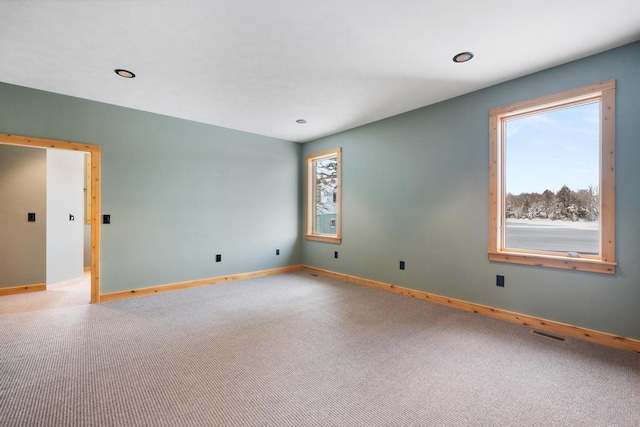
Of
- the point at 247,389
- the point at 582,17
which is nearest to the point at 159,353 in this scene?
the point at 247,389

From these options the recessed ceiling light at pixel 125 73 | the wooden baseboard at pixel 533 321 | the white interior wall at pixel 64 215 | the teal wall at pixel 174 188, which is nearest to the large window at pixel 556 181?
the wooden baseboard at pixel 533 321

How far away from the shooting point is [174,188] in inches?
176

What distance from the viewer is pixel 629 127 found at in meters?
2.51

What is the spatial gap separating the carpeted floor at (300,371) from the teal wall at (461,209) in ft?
1.27

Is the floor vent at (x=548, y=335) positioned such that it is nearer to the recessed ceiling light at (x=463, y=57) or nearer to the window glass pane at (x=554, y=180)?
the window glass pane at (x=554, y=180)

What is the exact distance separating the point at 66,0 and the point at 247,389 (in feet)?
9.52

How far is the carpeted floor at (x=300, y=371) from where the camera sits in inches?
67.5

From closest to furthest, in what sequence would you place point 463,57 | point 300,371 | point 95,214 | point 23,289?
point 300,371 < point 463,57 < point 95,214 < point 23,289

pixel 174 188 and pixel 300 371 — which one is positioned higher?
pixel 174 188

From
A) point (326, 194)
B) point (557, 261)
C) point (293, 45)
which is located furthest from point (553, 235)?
point (326, 194)

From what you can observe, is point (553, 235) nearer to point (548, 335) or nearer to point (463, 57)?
point (548, 335)

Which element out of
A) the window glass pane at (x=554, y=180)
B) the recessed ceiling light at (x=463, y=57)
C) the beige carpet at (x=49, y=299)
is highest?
the recessed ceiling light at (x=463, y=57)

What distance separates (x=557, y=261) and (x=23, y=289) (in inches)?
271

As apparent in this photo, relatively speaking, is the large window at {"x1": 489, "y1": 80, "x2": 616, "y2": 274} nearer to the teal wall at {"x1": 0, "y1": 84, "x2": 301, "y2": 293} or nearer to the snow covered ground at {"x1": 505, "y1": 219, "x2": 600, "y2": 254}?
the snow covered ground at {"x1": 505, "y1": 219, "x2": 600, "y2": 254}
